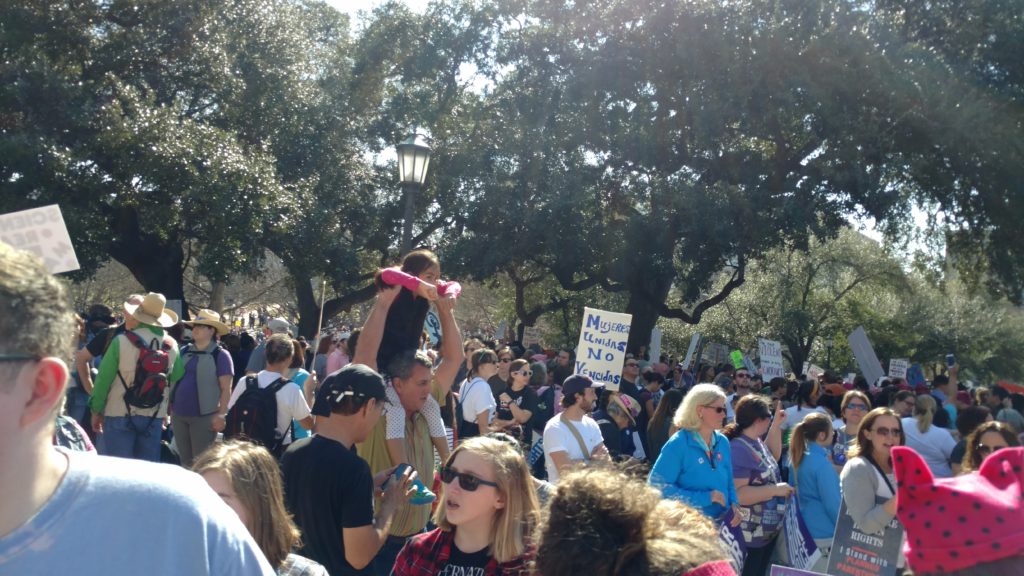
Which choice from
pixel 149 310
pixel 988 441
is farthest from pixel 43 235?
pixel 988 441

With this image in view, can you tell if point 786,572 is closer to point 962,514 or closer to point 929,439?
point 962,514

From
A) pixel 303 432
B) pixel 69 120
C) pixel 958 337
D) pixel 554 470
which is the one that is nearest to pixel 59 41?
pixel 69 120

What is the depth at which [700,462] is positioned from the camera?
247 inches

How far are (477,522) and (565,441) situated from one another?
338 cm

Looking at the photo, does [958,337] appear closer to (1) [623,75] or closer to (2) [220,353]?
(1) [623,75]

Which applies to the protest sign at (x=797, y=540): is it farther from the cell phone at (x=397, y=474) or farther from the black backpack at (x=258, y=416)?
the black backpack at (x=258, y=416)

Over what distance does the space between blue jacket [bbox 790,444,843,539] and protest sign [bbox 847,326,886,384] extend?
39.6ft

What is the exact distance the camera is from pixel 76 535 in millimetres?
1511

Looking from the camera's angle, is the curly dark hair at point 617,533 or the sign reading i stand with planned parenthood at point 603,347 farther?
the sign reading i stand with planned parenthood at point 603,347

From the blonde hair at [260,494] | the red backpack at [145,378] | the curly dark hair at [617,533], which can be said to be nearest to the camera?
the curly dark hair at [617,533]

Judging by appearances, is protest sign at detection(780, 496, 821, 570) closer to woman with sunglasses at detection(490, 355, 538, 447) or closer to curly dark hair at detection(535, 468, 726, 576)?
woman with sunglasses at detection(490, 355, 538, 447)

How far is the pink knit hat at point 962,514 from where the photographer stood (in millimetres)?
1807

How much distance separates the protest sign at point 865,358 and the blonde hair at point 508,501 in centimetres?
1591

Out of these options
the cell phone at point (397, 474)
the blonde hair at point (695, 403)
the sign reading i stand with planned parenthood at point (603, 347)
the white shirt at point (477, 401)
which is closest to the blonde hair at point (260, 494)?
the cell phone at point (397, 474)
